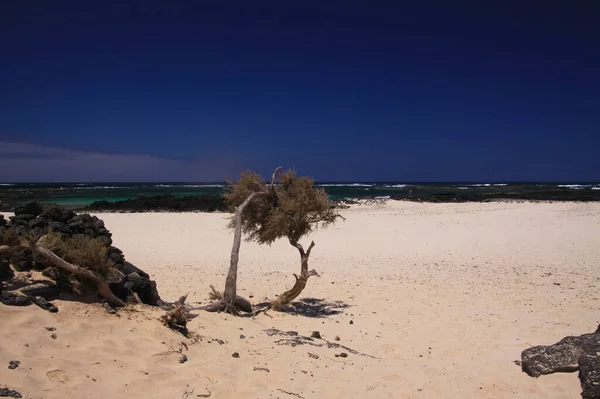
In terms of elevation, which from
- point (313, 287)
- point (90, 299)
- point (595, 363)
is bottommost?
point (313, 287)

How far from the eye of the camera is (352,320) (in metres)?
8.62

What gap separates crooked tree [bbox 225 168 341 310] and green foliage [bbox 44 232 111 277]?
11.3 feet

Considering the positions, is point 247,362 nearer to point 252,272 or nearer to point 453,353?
point 453,353

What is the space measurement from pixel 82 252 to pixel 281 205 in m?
4.51

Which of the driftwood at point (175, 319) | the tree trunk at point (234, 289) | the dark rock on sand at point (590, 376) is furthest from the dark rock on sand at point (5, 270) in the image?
the dark rock on sand at point (590, 376)

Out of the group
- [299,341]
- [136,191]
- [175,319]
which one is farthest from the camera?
[136,191]

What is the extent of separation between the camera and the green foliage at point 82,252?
6.01 metres

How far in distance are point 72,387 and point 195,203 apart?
33.9 metres

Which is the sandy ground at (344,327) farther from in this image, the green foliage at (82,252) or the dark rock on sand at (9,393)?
the green foliage at (82,252)

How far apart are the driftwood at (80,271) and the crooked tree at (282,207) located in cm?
357

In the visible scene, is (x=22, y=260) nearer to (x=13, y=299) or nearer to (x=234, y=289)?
(x=13, y=299)

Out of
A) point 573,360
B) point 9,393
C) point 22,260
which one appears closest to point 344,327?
point 573,360

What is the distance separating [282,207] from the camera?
951cm

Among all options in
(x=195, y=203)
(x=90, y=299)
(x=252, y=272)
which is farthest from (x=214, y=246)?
(x=195, y=203)
